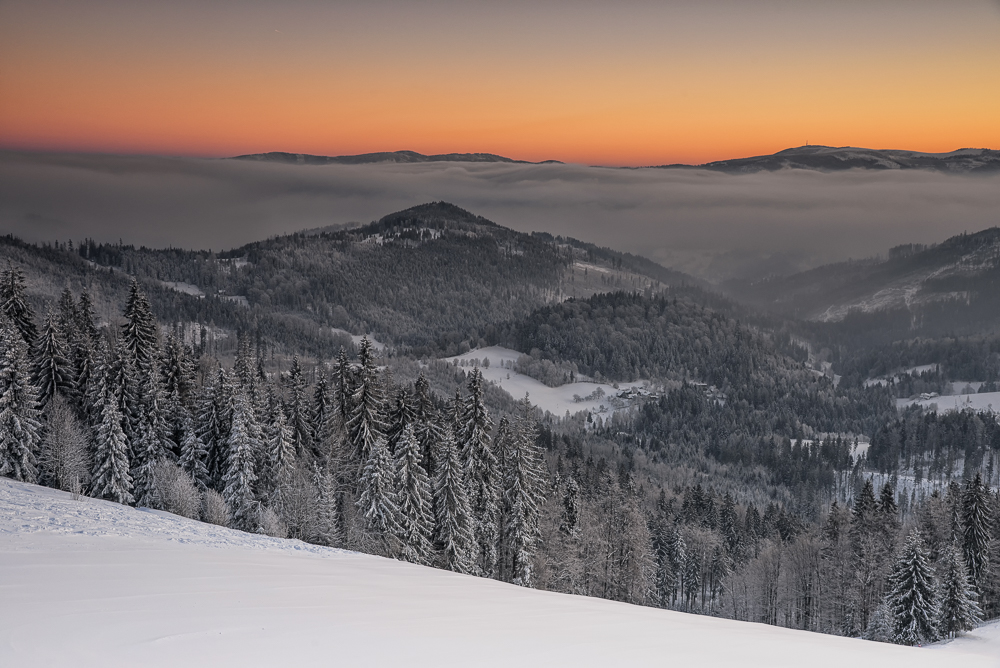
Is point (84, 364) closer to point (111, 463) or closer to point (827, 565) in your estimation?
point (111, 463)

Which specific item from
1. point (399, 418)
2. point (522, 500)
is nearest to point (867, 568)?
point (522, 500)

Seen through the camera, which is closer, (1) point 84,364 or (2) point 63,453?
(2) point 63,453

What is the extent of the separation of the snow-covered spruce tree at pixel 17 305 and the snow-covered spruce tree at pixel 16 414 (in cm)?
1122

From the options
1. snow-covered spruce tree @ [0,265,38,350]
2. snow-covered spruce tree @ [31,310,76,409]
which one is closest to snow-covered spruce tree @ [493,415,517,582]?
snow-covered spruce tree @ [31,310,76,409]

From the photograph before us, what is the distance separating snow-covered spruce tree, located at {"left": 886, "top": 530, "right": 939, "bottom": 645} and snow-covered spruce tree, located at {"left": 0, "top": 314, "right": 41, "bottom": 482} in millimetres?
55020

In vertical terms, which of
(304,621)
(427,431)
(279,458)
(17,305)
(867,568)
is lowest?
(867,568)

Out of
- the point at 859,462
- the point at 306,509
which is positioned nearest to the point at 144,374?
the point at 306,509

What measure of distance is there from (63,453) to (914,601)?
5421 centimetres

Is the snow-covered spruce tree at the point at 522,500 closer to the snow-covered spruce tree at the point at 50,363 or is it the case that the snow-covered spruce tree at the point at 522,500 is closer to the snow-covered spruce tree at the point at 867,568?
the snow-covered spruce tree at the point at 867,568

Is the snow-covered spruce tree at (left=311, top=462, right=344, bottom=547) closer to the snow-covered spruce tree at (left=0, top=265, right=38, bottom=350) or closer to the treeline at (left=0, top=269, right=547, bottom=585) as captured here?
the treeline at (left=0, top=269, right=547, bottom=585)

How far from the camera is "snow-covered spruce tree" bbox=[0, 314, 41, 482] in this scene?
39.4m

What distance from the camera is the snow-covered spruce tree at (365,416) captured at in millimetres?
43906

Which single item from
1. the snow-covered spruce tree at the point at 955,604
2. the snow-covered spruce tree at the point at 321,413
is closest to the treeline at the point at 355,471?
the snow-covered spruce tree at the point at 955,604

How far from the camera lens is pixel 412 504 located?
129ft
